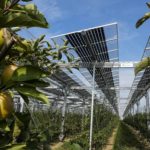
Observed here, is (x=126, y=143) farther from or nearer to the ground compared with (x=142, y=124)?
nearer to the ground

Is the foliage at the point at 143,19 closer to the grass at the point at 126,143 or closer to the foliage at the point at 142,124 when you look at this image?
the grass at the point at 126,143

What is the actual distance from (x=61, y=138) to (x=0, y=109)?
15423 mm

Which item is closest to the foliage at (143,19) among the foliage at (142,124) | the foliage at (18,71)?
the foliage at (18,71)

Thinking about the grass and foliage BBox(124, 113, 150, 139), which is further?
foliage BBox(124, 113, 150, 139)

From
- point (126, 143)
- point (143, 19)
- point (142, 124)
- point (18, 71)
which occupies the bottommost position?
point (126, 143)

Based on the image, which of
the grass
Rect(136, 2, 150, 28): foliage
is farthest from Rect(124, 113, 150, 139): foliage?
Rect(136, 2, 150, 28): foliage

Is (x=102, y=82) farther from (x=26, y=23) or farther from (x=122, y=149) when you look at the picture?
(x=26, y=23)

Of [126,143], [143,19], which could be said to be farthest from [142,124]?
[143,19]

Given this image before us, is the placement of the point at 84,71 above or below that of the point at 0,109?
above

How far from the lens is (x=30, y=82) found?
1.13 metres

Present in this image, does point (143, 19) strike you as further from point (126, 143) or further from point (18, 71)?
point (126, 143)

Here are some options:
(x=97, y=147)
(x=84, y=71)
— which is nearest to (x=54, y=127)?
(x=84, y=71)

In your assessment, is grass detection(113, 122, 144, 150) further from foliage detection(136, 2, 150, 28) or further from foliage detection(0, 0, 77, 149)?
foliage detection(0, 0, 77, 149)

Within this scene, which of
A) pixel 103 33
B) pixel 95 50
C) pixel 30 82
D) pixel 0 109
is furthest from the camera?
pixel 95 50
